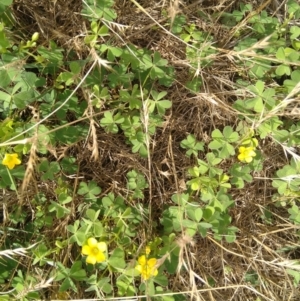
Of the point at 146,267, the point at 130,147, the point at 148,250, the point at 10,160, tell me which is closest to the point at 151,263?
the point at 146,267

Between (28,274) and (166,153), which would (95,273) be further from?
(166,153)

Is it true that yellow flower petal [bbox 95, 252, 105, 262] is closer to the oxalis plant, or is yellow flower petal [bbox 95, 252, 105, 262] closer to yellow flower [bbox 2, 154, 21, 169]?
the oxalis plant

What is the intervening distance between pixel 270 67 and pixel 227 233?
963mm

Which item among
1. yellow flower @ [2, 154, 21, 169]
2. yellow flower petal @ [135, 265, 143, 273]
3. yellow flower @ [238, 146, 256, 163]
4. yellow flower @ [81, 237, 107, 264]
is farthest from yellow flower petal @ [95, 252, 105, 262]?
yellow flower @ [238, 146, 256, 163]

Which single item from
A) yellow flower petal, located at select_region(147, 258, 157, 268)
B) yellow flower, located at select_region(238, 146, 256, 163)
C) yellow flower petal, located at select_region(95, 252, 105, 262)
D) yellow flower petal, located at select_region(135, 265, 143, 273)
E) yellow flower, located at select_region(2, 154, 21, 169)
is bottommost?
yellow flower petal, located at select_region(135, 265, 143, 273)

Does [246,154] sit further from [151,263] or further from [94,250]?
[94,250]

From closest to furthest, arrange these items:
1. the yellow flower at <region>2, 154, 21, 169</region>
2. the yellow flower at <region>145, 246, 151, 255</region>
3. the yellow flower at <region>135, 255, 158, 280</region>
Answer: the yellow flower at <region>2, 154, 21, 169</region>, the yellow flower at <region>135, 255, 158, 280</region>, the yellow flower at <region>145, 246, 151, 255</region>

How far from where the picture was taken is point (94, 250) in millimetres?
2043

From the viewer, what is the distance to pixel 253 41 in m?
2.48

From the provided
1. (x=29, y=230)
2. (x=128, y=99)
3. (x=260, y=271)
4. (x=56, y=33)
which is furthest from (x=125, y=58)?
(x=260, y=271)

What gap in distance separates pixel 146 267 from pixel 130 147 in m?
0.69

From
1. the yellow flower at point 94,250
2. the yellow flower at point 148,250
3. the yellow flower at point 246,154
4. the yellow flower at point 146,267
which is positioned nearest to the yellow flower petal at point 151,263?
the yellow flower at point 146,267

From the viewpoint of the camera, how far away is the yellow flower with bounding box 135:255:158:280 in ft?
6.83

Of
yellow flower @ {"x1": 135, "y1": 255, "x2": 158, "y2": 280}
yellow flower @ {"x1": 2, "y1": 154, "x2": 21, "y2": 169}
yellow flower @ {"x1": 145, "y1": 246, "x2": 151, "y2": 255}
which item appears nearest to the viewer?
yellow flower @ {"x1": 2, "y1": 154, "x2": 21, "y2": 169}
